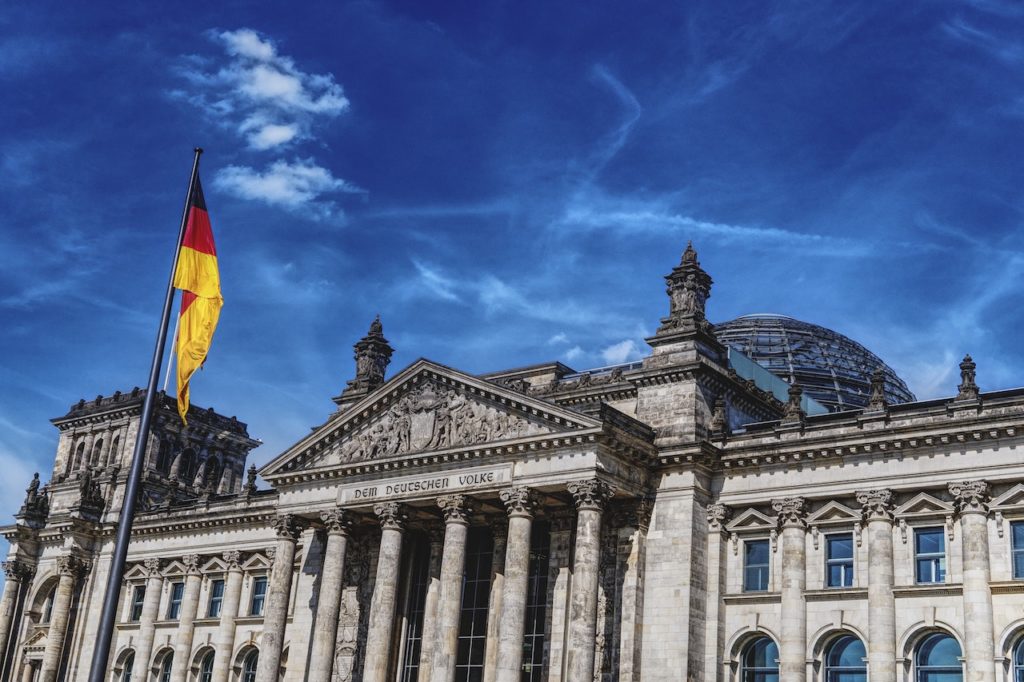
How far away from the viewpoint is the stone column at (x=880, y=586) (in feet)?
125

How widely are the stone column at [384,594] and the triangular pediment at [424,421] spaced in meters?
2.40

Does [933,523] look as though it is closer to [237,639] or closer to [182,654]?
[237,639]

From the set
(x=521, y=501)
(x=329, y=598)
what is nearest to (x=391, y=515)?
(x=329, y=598)

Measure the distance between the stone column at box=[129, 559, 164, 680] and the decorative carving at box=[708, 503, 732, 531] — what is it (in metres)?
32.7

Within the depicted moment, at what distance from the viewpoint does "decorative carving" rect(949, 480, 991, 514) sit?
38.3 metres

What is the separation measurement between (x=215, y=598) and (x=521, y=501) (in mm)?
24582

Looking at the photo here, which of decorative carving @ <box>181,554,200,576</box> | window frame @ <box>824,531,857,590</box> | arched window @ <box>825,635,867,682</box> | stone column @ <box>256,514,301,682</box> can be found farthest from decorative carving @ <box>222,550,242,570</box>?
arched window @ <box>825,635,867,682</box>

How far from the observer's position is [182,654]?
197 ft

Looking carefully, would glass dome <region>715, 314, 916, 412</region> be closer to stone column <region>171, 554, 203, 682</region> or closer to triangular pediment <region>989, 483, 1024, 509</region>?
triangular pediment <region>989, 483, 1024, 509</region>

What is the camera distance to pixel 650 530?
44.2m

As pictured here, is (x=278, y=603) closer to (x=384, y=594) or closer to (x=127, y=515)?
(x=384, y=594)

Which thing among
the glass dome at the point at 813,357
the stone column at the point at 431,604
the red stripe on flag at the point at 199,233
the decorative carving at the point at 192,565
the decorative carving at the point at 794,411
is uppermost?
the glass dome at the point at 813,357

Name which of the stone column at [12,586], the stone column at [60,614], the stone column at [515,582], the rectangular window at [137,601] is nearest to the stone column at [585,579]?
→ the stone column at [515,582]

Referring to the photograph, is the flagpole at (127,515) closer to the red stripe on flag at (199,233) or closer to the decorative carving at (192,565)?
the red stripe on flag at (199,233)
